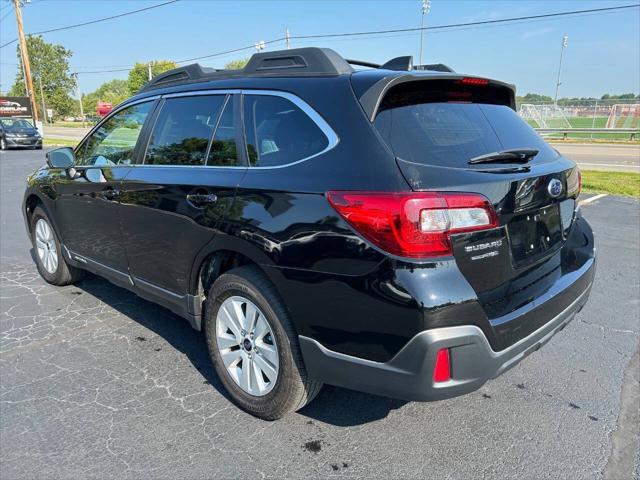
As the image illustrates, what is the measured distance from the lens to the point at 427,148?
86.2 inches

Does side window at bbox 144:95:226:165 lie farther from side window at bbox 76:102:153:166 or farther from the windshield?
the windshield

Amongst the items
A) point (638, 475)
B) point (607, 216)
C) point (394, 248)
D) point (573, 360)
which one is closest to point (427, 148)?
point (394, 248)

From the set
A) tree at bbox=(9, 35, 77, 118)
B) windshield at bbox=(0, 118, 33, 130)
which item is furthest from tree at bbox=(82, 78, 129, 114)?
windshield at bbox=(0, 118, 33, 130)

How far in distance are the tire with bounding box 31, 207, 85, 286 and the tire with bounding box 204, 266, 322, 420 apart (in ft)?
8.28

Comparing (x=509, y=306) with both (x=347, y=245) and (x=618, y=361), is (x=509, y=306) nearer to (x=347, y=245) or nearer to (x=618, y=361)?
(x=347, y=245)

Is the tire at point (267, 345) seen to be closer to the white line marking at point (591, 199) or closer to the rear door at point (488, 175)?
the rear door at point (488, 175)

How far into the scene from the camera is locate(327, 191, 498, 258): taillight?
6.47 ft

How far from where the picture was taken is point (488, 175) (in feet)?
7.08

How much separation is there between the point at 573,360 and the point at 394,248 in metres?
2.11

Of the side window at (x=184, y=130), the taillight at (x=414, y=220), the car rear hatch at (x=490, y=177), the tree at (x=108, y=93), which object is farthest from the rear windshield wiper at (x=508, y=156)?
the tree at (x=108, y=93)

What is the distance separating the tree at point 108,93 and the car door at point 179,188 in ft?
413

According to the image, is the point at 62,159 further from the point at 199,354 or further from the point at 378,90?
the point at 378,90

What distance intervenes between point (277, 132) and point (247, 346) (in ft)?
3.87

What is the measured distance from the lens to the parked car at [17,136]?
22891 millimetres
